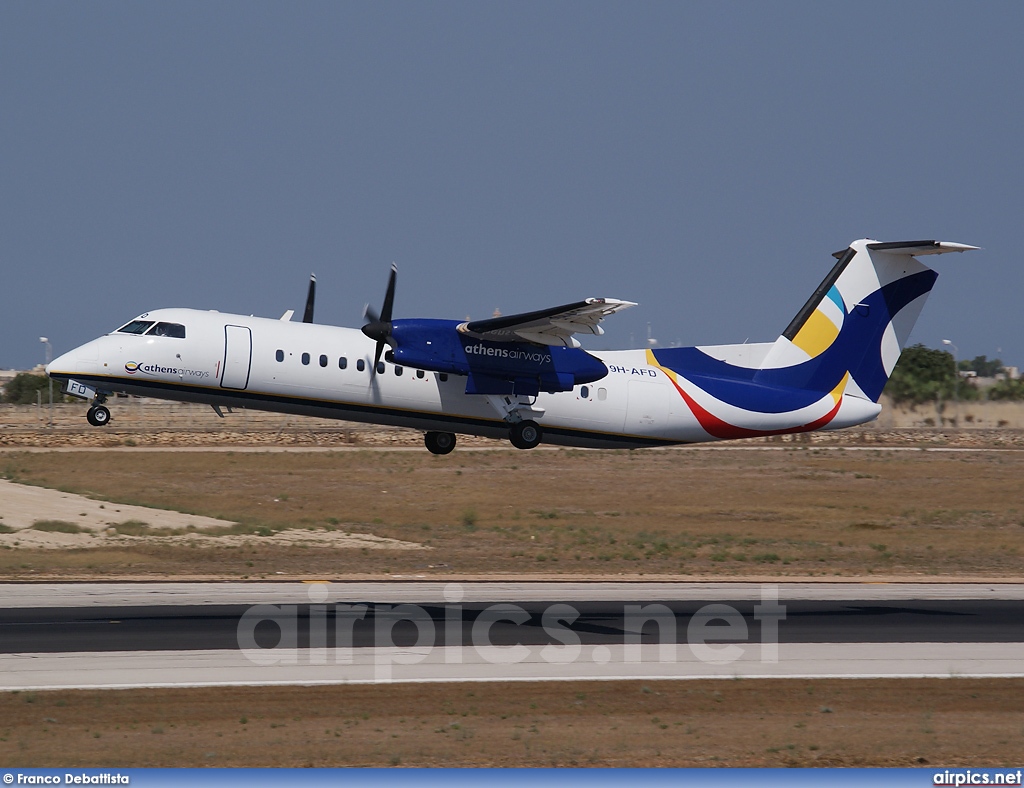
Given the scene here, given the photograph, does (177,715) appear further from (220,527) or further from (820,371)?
(220,527)

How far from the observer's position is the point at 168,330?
21.8 m

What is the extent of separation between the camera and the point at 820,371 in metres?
26.0

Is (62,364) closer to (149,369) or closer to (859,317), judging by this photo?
(149,369)

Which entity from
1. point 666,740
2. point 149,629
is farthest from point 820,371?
point 149,629

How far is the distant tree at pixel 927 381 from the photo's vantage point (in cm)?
8262

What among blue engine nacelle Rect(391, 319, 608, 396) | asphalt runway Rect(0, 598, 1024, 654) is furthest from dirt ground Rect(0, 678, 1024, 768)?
blue engine nacelle Rect(391, 319, 608, 396)

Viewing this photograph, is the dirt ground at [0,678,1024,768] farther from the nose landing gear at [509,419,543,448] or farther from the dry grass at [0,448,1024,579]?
the dry grass at [0,448,1024,579]

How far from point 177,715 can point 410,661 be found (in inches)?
174

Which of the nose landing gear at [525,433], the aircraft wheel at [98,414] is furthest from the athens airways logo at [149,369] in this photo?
the nose landing gear at [525,433]

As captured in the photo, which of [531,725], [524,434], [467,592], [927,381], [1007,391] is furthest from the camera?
[1007,391]

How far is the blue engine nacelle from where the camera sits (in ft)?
73.1

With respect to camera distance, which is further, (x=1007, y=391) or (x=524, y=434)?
(x=1007, y=391)

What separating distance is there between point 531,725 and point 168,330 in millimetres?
10884

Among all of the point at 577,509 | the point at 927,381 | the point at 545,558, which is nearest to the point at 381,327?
the point at 545,558
